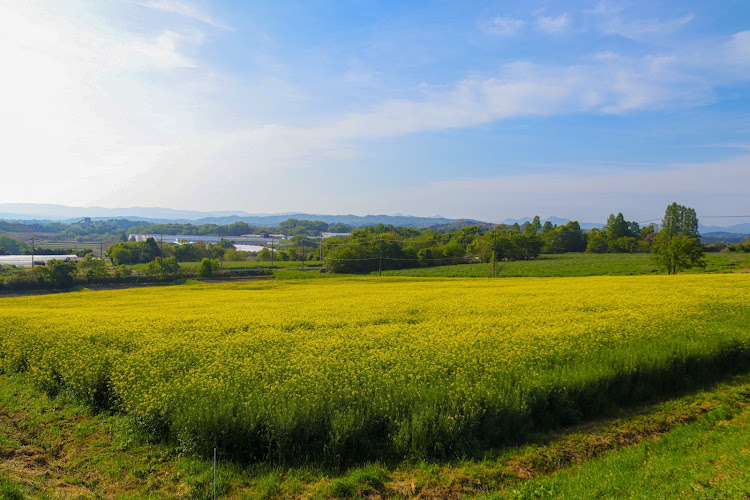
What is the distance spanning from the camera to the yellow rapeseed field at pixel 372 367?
827 centimetres

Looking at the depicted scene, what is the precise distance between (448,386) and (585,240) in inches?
4977

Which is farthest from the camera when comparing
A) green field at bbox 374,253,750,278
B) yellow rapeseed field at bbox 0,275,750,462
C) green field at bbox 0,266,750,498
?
green field at bbox 374,253,750,278

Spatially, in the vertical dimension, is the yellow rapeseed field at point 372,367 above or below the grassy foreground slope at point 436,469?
above

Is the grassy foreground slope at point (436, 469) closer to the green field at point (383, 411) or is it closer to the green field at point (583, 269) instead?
the green field at point (383, 411)

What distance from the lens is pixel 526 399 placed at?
9.15 metres

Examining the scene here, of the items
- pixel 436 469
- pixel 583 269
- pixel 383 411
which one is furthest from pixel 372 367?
pixel 583 269

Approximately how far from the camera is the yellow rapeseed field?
27.1 feet

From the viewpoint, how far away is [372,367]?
10.6 metres

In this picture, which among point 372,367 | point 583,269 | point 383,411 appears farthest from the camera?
point 583,269

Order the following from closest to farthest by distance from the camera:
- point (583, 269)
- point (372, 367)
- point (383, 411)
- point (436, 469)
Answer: point (436, 469) < point (383, 411) < point (372, 367) < point (583, 269)

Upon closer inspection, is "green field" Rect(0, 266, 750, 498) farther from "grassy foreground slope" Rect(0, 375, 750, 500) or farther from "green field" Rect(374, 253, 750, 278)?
"green field" Rect(374, 253, 750, 278)

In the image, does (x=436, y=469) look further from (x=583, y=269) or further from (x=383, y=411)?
(x=583, y=269)

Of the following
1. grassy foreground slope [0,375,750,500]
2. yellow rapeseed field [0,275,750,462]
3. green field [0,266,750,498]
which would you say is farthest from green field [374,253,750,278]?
grassy foreground slope [0,375,750,500]

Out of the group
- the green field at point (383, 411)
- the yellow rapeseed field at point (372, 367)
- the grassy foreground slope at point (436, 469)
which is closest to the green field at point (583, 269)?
the yellow rapeseed field at point (372, 367)
